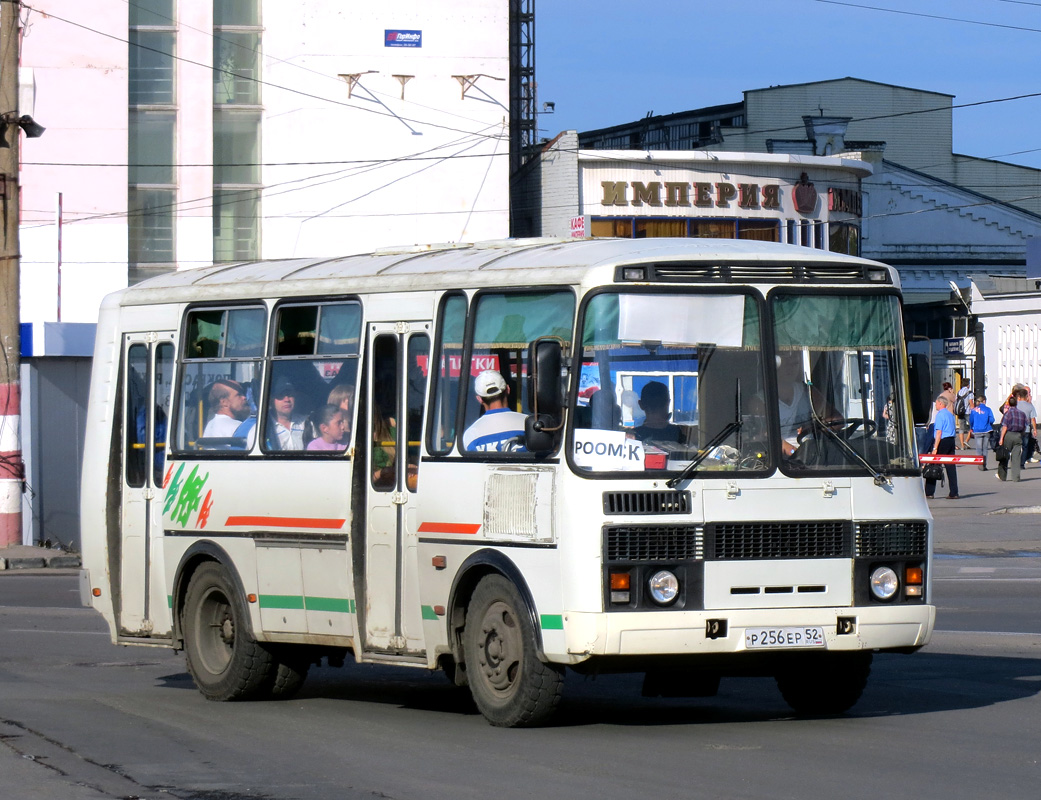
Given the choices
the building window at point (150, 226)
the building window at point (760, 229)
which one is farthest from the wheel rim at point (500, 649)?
the building window at point (760, 229)

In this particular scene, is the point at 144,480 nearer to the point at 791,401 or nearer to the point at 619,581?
the point at 619,581

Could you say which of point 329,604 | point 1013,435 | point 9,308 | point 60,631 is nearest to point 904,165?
point 1013,435

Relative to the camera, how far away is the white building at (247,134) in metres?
46.0

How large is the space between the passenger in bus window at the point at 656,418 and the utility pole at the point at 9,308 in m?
14.3

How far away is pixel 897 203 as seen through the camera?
71062mm

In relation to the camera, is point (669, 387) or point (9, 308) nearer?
point (669, 387)

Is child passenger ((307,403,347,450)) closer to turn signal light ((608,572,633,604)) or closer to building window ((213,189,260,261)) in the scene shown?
turn signal light ((608,572,633,604))

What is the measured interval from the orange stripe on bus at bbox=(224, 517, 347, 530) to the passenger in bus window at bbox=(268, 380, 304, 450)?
41 cm

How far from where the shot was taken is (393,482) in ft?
31.3

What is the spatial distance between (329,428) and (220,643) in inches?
66.7

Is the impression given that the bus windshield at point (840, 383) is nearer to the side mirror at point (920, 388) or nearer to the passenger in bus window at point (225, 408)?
the side mirror at point (920, 388)

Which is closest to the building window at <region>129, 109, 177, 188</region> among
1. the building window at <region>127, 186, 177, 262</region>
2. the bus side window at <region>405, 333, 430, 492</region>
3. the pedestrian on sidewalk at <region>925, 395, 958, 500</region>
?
the building window at <region>127, 186, 177, 262</region>

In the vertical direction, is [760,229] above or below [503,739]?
above

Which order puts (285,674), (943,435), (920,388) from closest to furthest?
(920,388)
(285,674)
(943,435)
